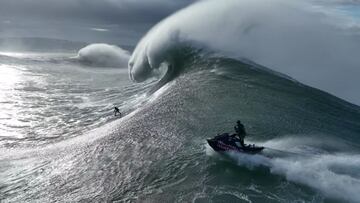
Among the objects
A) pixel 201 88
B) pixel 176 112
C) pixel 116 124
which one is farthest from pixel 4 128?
pixel 201 88

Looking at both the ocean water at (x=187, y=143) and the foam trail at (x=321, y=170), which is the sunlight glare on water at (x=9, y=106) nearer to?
the ocean water at (x=187, y=143)

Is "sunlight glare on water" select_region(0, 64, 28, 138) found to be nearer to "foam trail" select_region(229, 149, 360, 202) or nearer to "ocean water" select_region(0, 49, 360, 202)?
"ocean water" select_region(0, 49, 360, 202)

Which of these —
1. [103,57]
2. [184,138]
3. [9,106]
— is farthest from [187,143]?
[103,57]

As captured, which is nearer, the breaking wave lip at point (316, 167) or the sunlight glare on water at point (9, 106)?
the breaking wave lip at point (316, 167)

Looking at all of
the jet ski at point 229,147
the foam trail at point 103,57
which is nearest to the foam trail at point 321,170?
the jet ski at point 229,147

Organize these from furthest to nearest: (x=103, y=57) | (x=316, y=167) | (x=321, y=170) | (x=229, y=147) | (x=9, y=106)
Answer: (x=103, y=57) < (x=9, y=106) < (x=229, y=147) < (x=316, y=167) < (x=321, y=170)

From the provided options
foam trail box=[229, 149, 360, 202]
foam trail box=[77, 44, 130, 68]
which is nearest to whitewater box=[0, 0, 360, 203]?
foam trail box=[229, 149, 360, 202]

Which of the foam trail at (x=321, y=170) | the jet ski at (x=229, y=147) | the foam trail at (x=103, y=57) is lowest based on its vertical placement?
the foam trail at (x=321, y=170)

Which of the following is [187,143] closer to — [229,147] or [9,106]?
[229,147]
